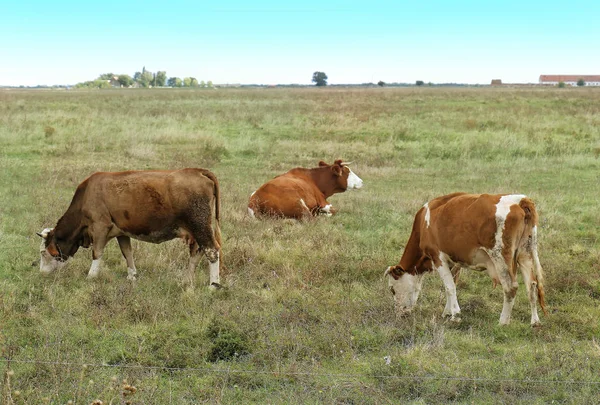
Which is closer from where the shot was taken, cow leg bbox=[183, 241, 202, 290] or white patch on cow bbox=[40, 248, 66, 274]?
cow leg bbox=[183, 241, 202, 290]

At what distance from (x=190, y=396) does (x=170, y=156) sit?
629 inches

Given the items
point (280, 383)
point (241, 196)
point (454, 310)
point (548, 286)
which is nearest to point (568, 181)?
point (241, 196)

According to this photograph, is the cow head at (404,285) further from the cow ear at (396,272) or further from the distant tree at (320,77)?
the distant tree at (320,77)

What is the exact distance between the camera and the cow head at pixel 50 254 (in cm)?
914

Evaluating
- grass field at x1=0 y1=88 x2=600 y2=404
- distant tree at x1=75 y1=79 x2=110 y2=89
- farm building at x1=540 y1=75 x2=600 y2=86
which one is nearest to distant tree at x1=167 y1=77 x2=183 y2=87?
distant tree at x1=75 y1=79 x2=110 y2=89

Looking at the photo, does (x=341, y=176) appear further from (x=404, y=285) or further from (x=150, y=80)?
(x=150, y=80)

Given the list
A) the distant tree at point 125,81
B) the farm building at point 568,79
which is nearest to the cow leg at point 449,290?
the distant tree at point 125,81

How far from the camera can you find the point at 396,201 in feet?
46.0

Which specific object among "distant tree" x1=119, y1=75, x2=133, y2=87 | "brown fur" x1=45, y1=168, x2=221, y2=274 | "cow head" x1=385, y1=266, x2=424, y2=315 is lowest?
"cow head" x1=385, y1=266, x2=424, y2=315

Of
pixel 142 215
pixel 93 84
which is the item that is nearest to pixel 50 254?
pixel 142 215

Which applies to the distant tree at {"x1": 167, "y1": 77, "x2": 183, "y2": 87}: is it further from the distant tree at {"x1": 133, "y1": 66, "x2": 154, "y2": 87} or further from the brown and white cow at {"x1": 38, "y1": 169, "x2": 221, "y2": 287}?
the brown and white cow at {"x1": 38, "y1": 169, "x2": 221, "y2": 287}

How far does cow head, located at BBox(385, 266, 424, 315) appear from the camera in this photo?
25.5 ft

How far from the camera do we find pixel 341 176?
14.3m

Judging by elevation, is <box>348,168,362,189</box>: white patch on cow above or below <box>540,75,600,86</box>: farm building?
below
